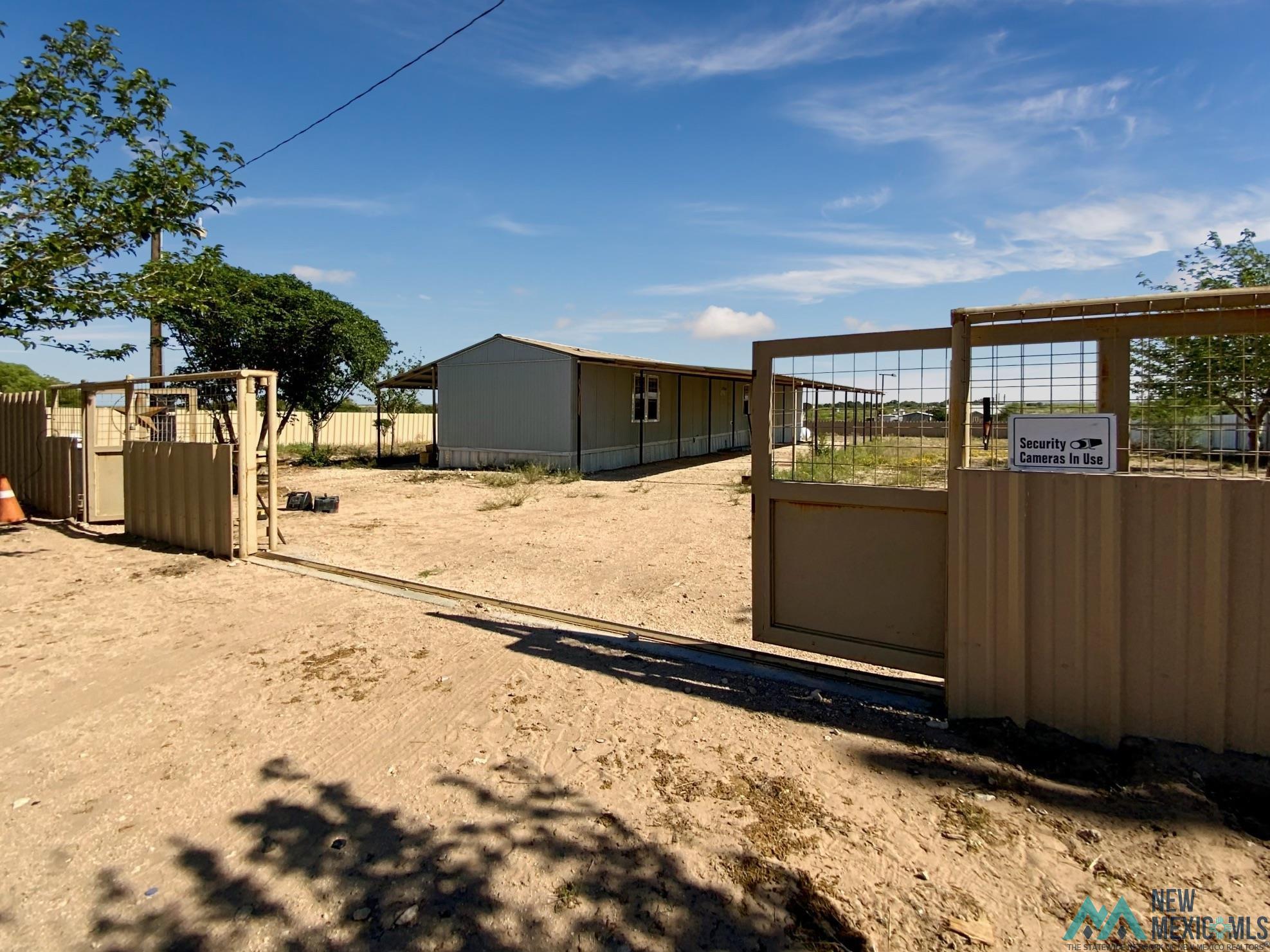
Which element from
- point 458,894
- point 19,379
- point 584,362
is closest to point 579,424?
point 584,362

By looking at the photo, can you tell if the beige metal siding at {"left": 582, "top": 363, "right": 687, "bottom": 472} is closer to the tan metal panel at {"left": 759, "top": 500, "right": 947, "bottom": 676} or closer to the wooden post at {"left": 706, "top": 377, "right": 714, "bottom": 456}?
the wooden post at {"left": 706, "top": 377, "right": 714, "bottom": 456}

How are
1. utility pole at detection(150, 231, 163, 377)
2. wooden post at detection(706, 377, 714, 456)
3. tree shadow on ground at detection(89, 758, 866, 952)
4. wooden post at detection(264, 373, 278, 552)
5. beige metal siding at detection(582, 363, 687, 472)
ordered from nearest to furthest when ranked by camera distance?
1. tree shadow on ground at detection(89, 758, 866, 952)
2. wooden post at detection(264, 373, 278, 552)
3. utility pole at detection(150, 231, 163, 377)
4. beige metal siding at detection(582, 363, 687, 472)
5. wooden post at detection(706, 377, 714, 456)

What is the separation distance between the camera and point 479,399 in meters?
18.6

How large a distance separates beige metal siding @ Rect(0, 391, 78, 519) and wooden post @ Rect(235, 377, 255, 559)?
4035 mm

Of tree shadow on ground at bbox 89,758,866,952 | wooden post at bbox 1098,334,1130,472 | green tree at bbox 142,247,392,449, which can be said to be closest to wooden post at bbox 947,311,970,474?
wooden post at bbox 1098,334,1130,472

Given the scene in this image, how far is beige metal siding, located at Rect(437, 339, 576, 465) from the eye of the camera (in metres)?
17.0

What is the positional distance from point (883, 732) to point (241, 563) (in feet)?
20.2

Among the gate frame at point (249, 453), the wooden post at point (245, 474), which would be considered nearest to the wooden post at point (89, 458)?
the gate frame at point (249, 453)

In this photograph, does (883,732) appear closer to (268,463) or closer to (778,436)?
(268,463)

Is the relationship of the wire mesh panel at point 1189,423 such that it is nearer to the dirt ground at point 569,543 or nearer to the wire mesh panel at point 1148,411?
the wire mesh panel at point 1148,411

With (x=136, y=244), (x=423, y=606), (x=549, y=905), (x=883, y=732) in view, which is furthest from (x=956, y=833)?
(x=136, y=244)

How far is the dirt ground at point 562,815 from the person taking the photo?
1992 millimetres

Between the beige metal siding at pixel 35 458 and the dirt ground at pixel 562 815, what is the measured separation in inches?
262

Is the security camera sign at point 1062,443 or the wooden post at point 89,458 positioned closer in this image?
the security camera sign at point 1062,443
